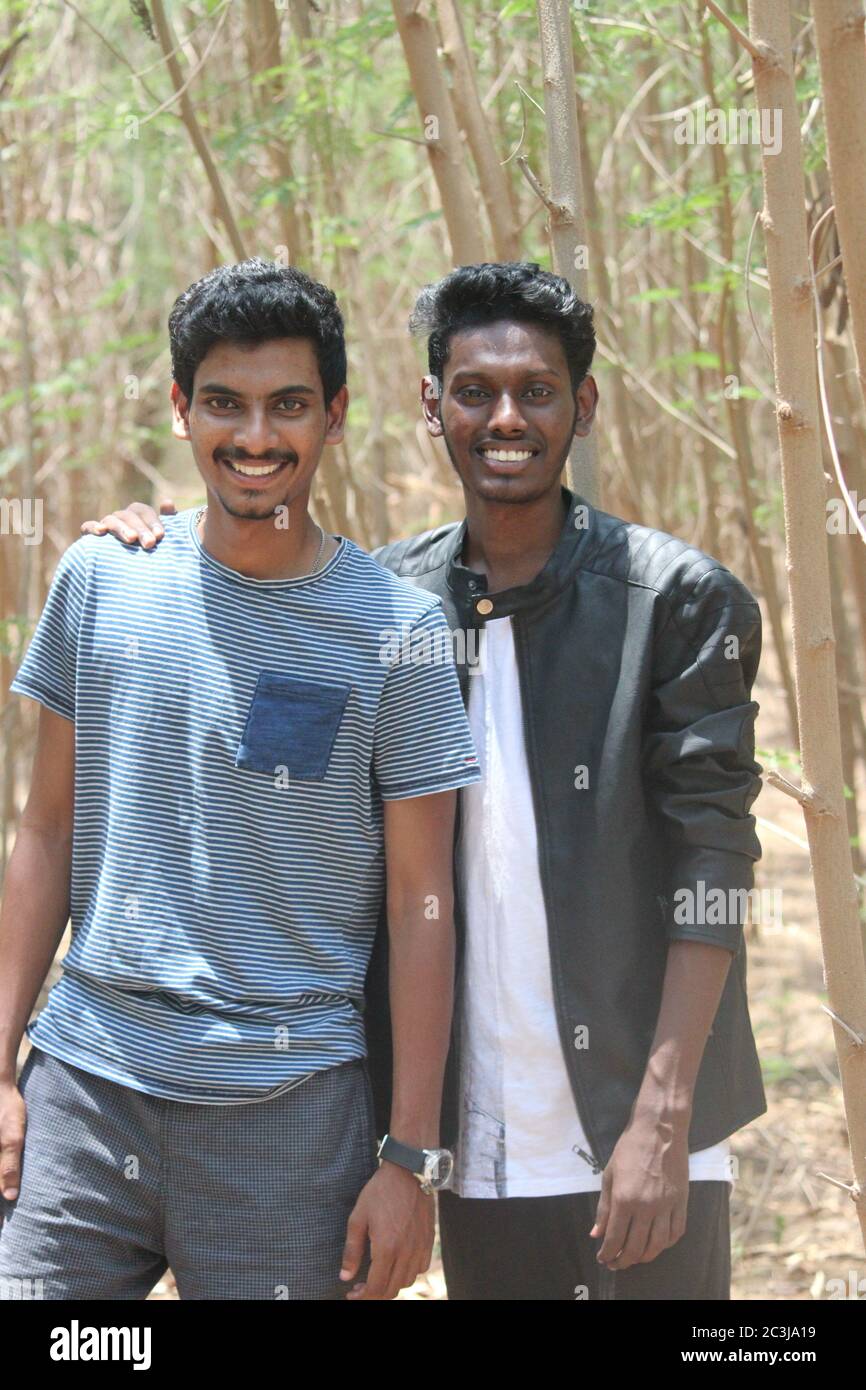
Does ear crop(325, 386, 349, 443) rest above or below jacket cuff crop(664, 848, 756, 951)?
above

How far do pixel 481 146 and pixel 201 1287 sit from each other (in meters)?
1.85

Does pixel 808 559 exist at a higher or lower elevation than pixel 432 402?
lower

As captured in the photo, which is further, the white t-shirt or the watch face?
the white t-shirt

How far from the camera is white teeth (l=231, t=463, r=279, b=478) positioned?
1799 millimetres

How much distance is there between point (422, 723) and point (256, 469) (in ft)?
1.17

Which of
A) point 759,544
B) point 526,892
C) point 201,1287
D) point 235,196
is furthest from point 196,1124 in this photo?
point 235,196

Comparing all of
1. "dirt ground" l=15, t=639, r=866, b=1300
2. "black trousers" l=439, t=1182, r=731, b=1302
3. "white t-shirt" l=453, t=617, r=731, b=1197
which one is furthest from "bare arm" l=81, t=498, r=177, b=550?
"dirt ground" l=15, t=639, r=866, b=1300

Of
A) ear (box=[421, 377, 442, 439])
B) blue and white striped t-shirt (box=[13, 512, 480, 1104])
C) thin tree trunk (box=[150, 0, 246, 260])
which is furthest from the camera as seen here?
thin tree trunk (box=[150, 0, 246, 260])

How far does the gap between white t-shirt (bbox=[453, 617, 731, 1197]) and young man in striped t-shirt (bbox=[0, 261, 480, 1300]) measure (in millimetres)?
130

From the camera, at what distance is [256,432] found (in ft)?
5.85

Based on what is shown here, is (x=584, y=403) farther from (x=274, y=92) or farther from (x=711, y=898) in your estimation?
(x=274, y=92)

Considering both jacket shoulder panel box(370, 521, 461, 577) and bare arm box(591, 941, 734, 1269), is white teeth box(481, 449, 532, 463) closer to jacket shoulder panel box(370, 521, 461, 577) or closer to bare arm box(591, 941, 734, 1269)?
jacket shoulder panel box(370, 521, 461, 577)

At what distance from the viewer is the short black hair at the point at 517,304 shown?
6.27 ft

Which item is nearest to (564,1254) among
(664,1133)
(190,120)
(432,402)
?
(664,1133)
